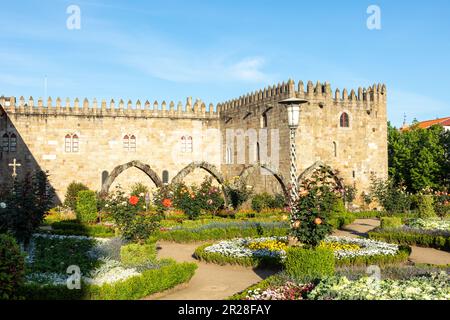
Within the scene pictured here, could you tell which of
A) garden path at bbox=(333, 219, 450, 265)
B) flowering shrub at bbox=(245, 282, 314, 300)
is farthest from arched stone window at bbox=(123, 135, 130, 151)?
flowering shrub at bbox=(245, 282, 314, 300)

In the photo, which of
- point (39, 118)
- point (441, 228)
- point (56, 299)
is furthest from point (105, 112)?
point (56, 299)

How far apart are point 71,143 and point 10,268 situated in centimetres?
2575

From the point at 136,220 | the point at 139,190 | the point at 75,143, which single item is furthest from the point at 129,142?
the point at 136,220

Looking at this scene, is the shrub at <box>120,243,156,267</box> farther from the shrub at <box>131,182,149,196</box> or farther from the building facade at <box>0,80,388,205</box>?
the building facade at <box>0,80,388,205</box>

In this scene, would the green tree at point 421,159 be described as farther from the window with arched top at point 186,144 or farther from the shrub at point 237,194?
the shrub at point 237,194

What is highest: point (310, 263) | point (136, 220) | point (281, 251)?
point (136, 220)

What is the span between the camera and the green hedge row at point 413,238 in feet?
52.3

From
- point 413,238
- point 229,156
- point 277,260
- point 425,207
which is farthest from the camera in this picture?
point 229,156

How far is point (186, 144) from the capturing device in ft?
116

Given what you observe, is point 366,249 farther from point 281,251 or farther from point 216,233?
point 216,233

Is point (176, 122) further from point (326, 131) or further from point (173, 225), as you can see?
point (173, 225)

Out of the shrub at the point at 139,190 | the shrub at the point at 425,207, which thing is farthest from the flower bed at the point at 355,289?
the shrub at the point at 425,207

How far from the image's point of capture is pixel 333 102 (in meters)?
29.5
